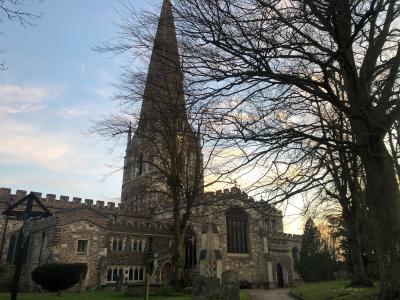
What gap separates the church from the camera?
20.0 metres

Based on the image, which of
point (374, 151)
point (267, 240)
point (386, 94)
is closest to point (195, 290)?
point (374, 151)

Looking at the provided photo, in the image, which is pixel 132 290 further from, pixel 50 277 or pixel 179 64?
pixel 179 64

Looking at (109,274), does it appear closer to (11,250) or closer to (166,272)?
(166,272)

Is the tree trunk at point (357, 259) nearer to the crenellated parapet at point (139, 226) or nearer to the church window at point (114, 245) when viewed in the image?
the crenellated parapet at point (139, 226)

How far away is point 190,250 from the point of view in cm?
3038

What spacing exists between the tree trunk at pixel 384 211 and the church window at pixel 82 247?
2076 centimetres

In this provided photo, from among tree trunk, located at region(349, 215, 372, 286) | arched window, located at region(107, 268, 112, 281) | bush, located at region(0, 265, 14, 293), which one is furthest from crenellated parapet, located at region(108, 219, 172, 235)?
tree trunk, located at region(349, 215, 372, 286)

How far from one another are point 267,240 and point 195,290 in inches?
892

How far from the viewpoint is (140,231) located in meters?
28.4

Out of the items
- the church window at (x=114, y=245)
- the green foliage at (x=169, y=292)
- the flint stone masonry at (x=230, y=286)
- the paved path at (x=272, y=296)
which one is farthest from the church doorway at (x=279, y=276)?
the flint stone masonry at (x=230, y=286)

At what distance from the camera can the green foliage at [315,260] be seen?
33116 millimetres

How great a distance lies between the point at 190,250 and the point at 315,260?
1170 cm

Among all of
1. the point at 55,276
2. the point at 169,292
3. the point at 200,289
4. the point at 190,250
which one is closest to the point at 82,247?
the point at 55,276

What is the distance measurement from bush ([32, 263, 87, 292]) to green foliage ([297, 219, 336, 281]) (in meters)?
21.5
